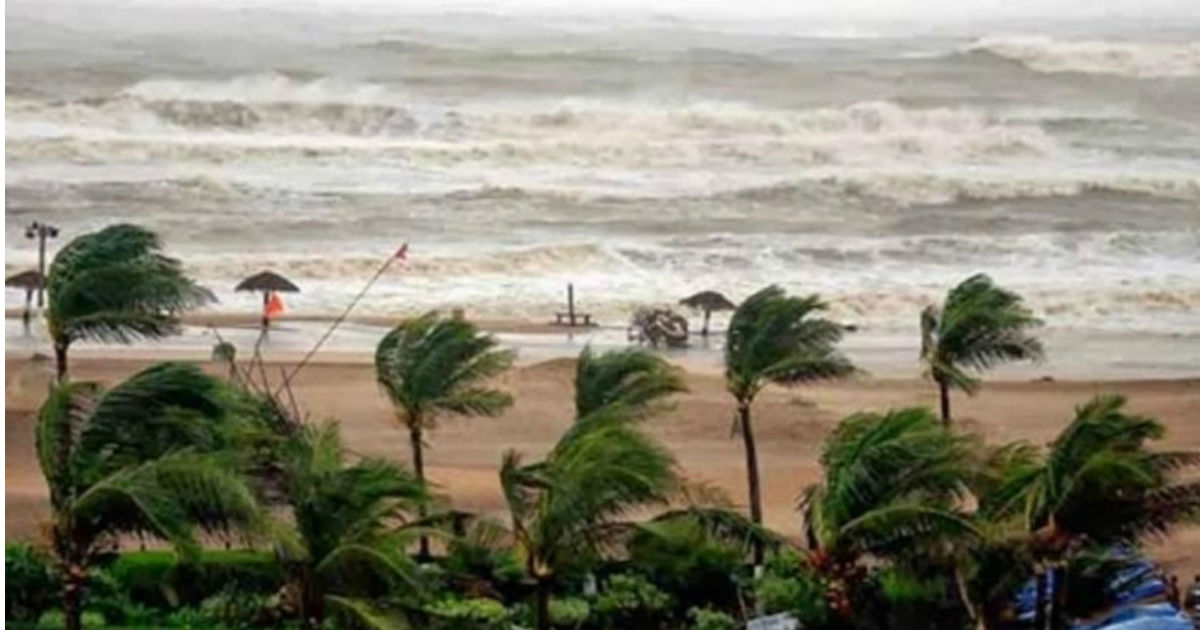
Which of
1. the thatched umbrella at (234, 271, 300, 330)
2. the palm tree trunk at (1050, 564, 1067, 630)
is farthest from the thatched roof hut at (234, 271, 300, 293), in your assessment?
the palm tree trunk at (1050, 564, 1067, 630)

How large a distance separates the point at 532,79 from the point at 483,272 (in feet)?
2.75

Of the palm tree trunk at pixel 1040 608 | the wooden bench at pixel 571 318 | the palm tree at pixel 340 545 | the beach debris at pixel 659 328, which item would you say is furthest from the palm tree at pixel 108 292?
the palm tree trunk at pixel 1040 608

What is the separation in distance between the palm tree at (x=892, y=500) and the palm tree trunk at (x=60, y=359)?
297cm

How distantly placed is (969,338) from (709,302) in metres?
1.08

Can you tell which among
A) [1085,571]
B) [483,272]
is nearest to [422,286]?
[483,272]

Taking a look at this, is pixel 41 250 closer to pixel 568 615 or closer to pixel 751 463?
pixel 568 615

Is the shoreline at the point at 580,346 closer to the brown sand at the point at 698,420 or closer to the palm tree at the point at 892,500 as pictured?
the brown sand at the point at 698,420

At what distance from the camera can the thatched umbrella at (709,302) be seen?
891 cm

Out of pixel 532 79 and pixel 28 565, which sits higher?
pixel 532 79

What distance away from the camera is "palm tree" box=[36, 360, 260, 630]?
7117 millimetres

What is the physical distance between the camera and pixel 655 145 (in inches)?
358

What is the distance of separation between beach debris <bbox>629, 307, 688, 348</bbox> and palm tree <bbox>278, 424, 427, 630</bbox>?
5.82ft

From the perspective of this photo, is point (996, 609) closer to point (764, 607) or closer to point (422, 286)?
point (764, 607)

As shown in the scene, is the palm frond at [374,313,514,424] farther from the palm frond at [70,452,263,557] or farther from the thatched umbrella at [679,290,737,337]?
the palm frond at [70,452,263,557]
